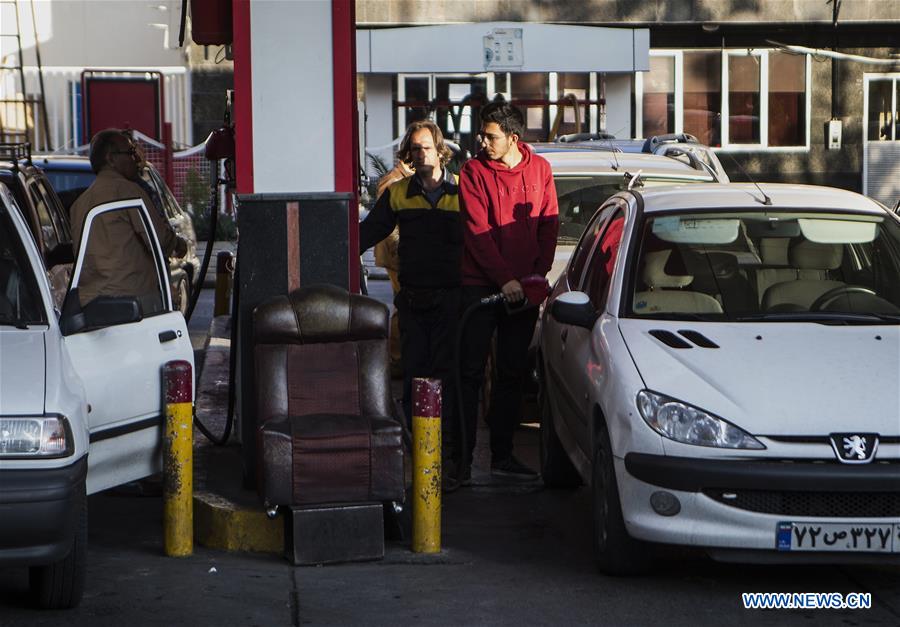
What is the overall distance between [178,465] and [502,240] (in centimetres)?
230

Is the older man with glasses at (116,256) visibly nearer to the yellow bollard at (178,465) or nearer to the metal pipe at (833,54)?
the yellow bollard at (178,465)

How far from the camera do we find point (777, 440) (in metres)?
5.75

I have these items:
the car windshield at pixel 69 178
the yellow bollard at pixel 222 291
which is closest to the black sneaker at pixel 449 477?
the yellow bollard at pixel 222 291

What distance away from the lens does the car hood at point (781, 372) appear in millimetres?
5793

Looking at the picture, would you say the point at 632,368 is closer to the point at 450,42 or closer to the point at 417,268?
the point at 417,268

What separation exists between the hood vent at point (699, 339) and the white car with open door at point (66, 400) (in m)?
2.25

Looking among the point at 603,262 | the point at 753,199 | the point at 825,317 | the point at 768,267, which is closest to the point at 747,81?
the point at 753,199

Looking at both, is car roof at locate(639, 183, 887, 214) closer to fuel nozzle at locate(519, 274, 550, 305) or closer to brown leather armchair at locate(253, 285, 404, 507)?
fuel nozzle at locate(519, 274, 550, 305)

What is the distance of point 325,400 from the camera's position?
6953mm

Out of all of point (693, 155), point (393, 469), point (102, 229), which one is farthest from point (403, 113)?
point (393, 469)

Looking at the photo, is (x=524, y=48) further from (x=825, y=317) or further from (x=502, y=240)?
(x=825, y=317)

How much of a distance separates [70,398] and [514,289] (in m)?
2.87

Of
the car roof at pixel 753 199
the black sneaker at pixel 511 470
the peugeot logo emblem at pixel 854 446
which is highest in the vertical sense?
the car roof at pixel 753 199

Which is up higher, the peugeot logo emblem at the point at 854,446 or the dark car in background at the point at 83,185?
the dark car in background at the point at 83,185
